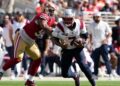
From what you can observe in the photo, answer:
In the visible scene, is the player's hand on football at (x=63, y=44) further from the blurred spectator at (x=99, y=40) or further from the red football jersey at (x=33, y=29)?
the blurred spectator at (x=99, y=40)

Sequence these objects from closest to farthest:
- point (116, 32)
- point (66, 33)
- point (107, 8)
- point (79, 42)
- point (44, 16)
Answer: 1. point (79, 42)
2. point (66, 33)
3. point (44, 16)
4. point (116, 32)
5. point (107, 8)

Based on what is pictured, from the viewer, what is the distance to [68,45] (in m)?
16.1

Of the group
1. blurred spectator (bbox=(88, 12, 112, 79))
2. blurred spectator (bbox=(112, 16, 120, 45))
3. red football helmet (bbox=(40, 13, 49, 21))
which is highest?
blurred spectator (bbox=(112, 16, 120, 45))

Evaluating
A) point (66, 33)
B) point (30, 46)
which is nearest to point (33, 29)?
point (30, 46)

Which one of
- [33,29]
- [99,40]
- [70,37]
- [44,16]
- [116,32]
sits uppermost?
[116,32]

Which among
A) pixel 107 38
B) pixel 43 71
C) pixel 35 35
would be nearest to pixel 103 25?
Result: pixel 107 38

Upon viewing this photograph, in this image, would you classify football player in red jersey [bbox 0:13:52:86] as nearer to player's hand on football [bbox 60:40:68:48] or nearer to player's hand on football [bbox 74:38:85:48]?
player's hand on football [bbox 60:40:68:48]

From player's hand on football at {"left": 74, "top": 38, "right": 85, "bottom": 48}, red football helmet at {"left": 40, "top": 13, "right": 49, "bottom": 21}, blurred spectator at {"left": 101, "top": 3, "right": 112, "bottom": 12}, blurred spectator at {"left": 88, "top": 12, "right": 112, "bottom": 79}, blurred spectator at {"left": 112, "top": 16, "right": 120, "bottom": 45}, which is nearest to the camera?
player's hand on football at {"left": 74, "top": 38, "right": 85, "bottom": 48}

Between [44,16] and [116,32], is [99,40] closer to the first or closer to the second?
[116,32]

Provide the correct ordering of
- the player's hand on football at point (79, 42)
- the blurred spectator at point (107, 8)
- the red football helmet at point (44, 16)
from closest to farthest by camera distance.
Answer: the player's hand on football at point (79, 42)
the red football helmet at point (44, 16)
the blurred spectator at point (107, 8)

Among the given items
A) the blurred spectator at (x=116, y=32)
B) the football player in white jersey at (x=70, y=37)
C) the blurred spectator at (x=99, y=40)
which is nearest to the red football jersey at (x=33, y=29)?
the football player in white jersey at (x=70, y=37)

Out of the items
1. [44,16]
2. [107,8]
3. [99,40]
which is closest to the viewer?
[44,16]

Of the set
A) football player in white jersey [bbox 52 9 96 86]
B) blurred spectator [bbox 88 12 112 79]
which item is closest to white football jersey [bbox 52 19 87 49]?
football player in white jersey [bbox 52 9 96 86]

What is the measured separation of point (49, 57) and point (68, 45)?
25.4 feet
